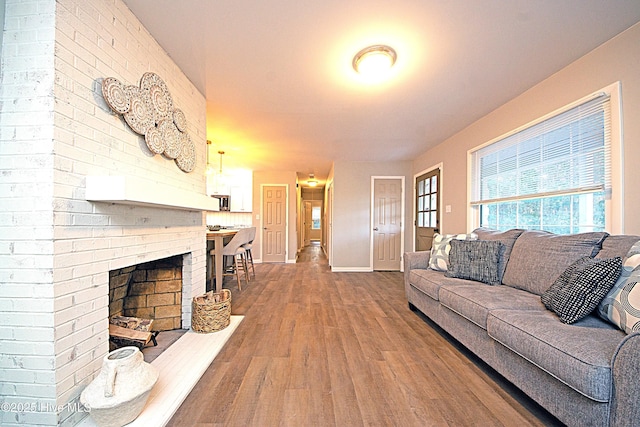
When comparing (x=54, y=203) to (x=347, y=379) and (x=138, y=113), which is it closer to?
(x=138, y=113)

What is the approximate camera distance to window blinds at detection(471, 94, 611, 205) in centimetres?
203

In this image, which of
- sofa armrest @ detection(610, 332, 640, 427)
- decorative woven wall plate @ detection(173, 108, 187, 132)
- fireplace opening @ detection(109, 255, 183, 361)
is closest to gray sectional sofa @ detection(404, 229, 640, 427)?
sofa armrest @ detection(610, 332, 640, 427)

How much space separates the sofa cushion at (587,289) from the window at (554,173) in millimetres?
752

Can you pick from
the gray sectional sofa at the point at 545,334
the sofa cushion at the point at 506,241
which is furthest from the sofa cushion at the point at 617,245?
the sofa cushion at the point at 506,241

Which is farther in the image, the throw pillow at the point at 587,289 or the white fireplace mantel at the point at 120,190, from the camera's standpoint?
the throw pillow at the point at 587,289

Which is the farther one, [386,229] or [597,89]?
[386,229]

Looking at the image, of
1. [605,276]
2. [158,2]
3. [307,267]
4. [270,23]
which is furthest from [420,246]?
[158,2]

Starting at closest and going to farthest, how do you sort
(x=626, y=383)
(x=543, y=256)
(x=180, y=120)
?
(x=626, y=383) < (x=543, y=256) < (x=180, y=120)

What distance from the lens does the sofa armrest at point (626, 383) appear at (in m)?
1.01

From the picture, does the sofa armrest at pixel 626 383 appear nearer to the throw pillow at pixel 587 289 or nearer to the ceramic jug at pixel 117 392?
the throw pillow at pixel 587 289

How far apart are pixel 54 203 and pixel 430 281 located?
2707mm

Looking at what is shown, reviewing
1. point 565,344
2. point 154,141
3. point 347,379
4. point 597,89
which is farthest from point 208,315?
point 597,89

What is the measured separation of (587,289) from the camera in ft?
4.87

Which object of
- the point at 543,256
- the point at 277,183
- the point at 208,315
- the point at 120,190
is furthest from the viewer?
the point at 277,183
